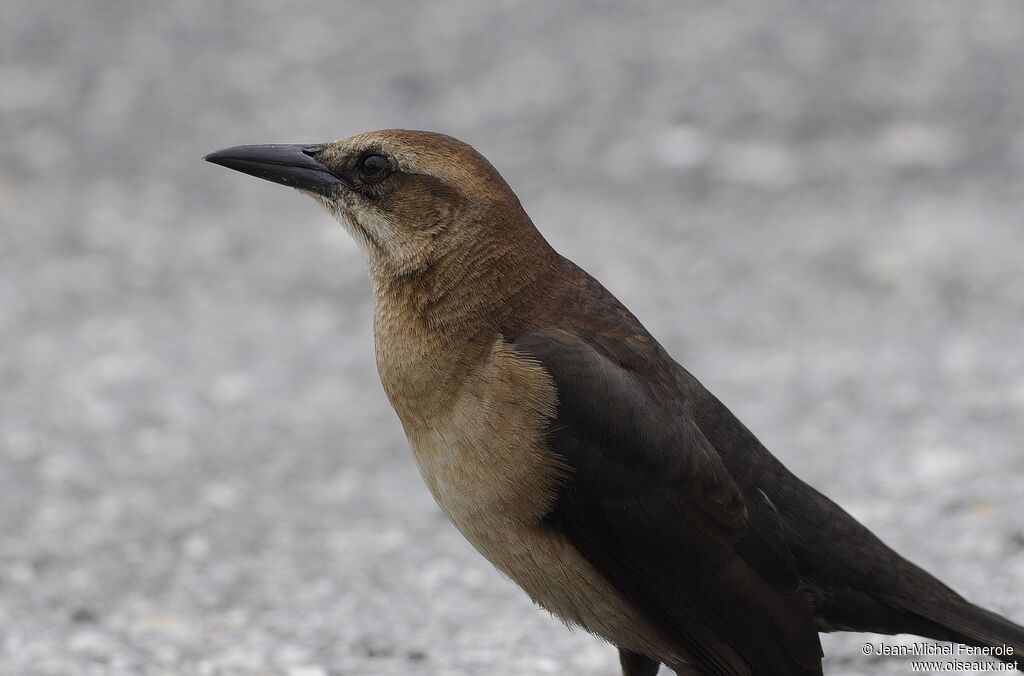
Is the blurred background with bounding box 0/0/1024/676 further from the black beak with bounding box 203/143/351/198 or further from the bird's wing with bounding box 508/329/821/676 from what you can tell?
the black beak with bounding box 203/143/351/198

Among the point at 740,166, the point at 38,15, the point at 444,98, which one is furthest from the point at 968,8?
the point at 38,15

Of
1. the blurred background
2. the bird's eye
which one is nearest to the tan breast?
the bird's eye

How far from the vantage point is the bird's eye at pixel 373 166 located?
14.0 feet

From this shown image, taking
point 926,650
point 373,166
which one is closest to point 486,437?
point 373,166

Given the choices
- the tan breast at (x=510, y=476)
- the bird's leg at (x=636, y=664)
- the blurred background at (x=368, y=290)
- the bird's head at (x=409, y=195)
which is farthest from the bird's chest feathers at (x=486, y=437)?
the blurred background at (x=368, y=290)

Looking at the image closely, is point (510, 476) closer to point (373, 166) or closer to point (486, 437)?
point (486, 437)

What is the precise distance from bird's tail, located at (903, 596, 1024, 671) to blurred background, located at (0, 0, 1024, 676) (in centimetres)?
66

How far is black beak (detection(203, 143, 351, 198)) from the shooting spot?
4.35 metres

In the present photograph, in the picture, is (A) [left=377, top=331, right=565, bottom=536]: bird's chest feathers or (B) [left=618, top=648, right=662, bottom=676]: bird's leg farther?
(B) [left=618, top=648, right=662, bottom=676]: bird's leg

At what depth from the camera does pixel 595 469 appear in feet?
12.6

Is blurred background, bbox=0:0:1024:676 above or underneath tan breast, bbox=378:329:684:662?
above

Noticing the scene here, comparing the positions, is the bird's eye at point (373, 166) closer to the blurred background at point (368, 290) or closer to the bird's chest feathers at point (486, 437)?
the bird's chest feathers at point (486, 437)

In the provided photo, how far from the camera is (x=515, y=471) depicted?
3760 mm

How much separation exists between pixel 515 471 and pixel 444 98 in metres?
5.87
